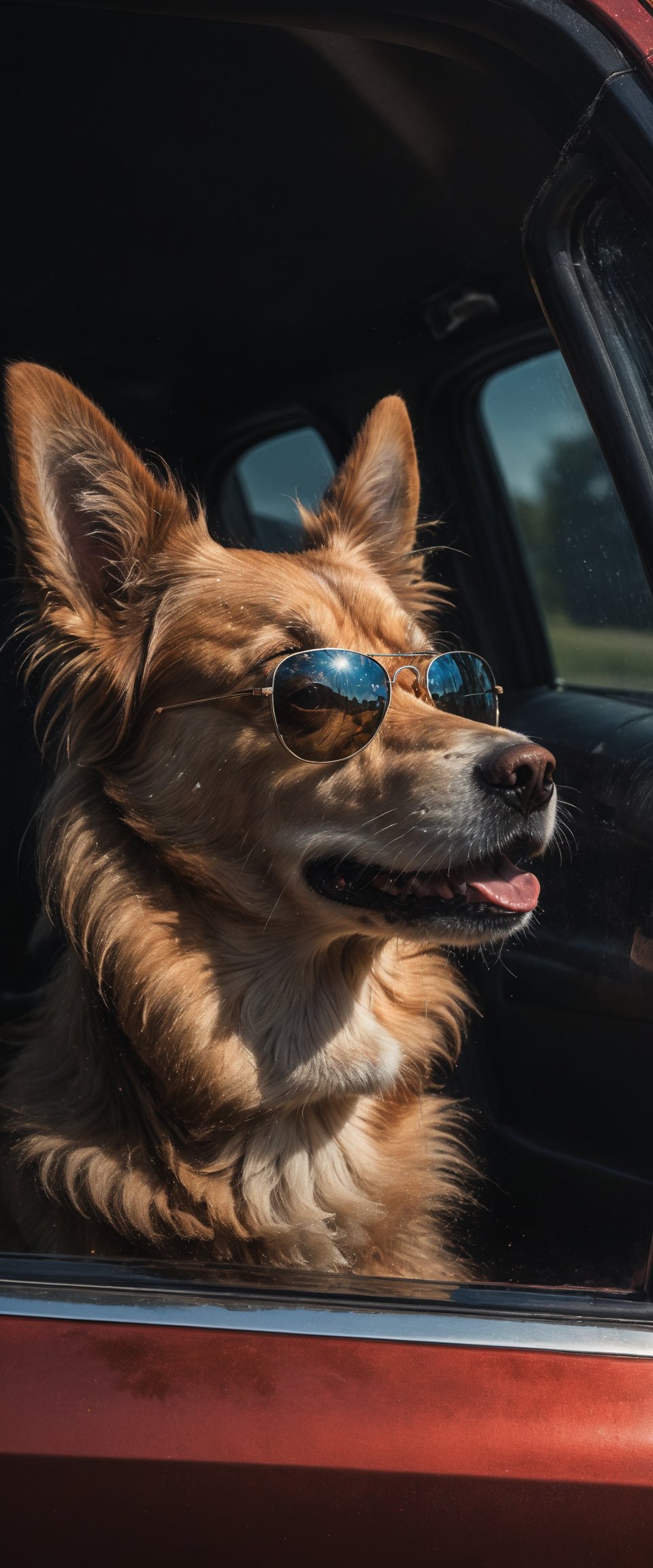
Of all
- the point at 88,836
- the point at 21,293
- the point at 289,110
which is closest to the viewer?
the point at 88,836

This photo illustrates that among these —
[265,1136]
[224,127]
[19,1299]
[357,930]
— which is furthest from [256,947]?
[224,127]

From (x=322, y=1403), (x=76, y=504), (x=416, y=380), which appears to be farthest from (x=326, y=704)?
(x=416, y=380)

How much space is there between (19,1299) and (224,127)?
2538mm

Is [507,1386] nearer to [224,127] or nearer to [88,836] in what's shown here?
[88,836]

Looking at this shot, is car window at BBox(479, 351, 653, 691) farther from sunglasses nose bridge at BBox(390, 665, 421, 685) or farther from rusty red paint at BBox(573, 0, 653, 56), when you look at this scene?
rusty red paint at BBox(573, 0, 653, 56)

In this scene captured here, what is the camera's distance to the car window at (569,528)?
236cm

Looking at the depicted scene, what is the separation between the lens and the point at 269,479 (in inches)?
139

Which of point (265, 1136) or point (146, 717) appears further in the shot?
point (146, 717)

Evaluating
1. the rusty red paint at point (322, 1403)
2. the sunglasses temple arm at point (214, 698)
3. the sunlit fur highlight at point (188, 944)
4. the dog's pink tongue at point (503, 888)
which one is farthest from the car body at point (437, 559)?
the sunglasses temple arm at point (214, 698)

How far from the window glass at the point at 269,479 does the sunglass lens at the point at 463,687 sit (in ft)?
3.40

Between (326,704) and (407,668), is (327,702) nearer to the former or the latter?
(326,704)

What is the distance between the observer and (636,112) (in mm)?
1589

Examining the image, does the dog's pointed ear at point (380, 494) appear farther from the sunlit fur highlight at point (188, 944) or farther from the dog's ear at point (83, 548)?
the dog's ear at point (83, 548)

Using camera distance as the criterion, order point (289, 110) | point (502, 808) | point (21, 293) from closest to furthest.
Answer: point (502, 808), point (289, 110), point (21, 293)
